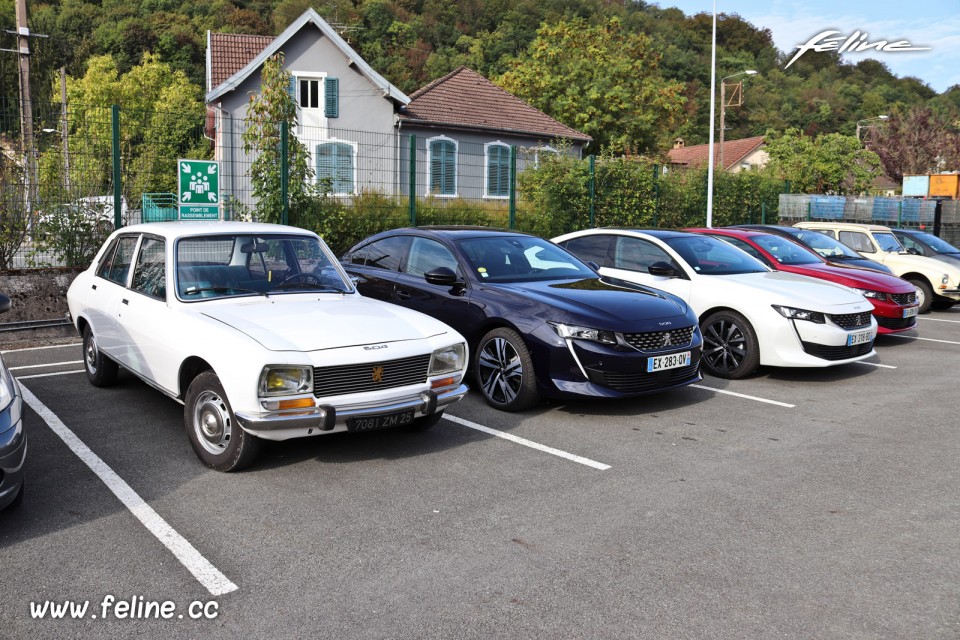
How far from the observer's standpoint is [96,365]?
24.0 ft

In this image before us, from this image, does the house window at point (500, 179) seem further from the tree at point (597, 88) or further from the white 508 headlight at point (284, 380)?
the tree at point (597, 88)

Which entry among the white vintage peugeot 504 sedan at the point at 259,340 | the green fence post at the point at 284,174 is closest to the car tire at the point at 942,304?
the green fence post at the point at 284,174

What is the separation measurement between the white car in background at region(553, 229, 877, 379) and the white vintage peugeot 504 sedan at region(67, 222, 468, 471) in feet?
13.2

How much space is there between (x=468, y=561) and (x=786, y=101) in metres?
81.1

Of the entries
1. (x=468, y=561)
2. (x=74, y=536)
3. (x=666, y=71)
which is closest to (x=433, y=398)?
(x=468, y=561)

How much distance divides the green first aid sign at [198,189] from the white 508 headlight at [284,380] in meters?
7.37

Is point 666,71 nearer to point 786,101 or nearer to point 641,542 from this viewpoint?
point 786,101

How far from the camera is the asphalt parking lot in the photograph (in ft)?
11.4

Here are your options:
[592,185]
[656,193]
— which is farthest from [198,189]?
[656,193]

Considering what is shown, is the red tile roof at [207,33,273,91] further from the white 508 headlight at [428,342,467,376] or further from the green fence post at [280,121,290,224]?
the white 508 headlight at [428,342,467,376]

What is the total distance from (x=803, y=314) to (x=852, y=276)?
2942mm

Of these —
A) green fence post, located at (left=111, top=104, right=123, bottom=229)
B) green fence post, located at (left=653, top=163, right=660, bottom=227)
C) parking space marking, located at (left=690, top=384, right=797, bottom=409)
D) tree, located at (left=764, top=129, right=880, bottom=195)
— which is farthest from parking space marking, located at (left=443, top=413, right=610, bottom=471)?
tree, located at (left=764, top=129, right=880, bottom=195)

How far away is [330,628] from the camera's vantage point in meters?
3.34

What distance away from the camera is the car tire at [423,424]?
6.05m
